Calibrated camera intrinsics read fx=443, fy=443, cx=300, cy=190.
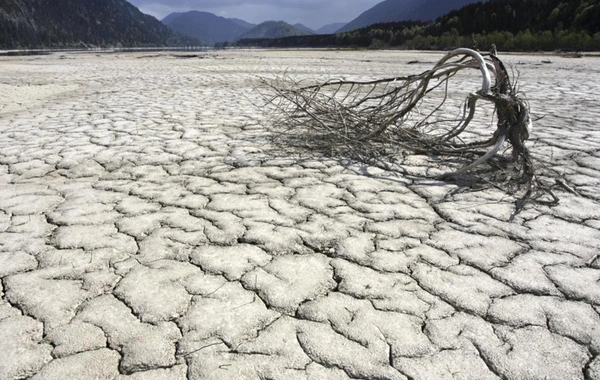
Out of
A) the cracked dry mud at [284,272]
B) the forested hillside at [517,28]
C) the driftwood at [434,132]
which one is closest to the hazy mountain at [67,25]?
the forested hillside at [517,28]

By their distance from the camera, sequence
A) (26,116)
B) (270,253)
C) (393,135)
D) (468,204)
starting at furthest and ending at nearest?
(26,116) → (393,135) → (468,204) → (270,253)

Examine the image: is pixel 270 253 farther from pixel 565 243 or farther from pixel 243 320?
pixel 565 243

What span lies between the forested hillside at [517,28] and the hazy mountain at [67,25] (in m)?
58.6

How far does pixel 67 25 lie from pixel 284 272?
11465 centimetres

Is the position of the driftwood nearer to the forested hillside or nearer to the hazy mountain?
the forested hillside

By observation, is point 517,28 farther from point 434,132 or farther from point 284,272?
point 284,272

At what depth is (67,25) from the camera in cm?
9769

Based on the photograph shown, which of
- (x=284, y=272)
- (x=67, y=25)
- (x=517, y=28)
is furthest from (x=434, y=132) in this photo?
(x=67, y=25)

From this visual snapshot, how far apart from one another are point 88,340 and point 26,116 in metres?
4.78

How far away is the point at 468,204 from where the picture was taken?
2.57 metres

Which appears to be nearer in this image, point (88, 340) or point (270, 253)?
point (88, 340)

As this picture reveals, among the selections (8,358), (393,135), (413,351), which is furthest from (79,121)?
(413,351)

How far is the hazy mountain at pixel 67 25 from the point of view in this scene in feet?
233

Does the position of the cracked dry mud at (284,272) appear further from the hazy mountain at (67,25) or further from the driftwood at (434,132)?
the hazy mountain at (67,25)
